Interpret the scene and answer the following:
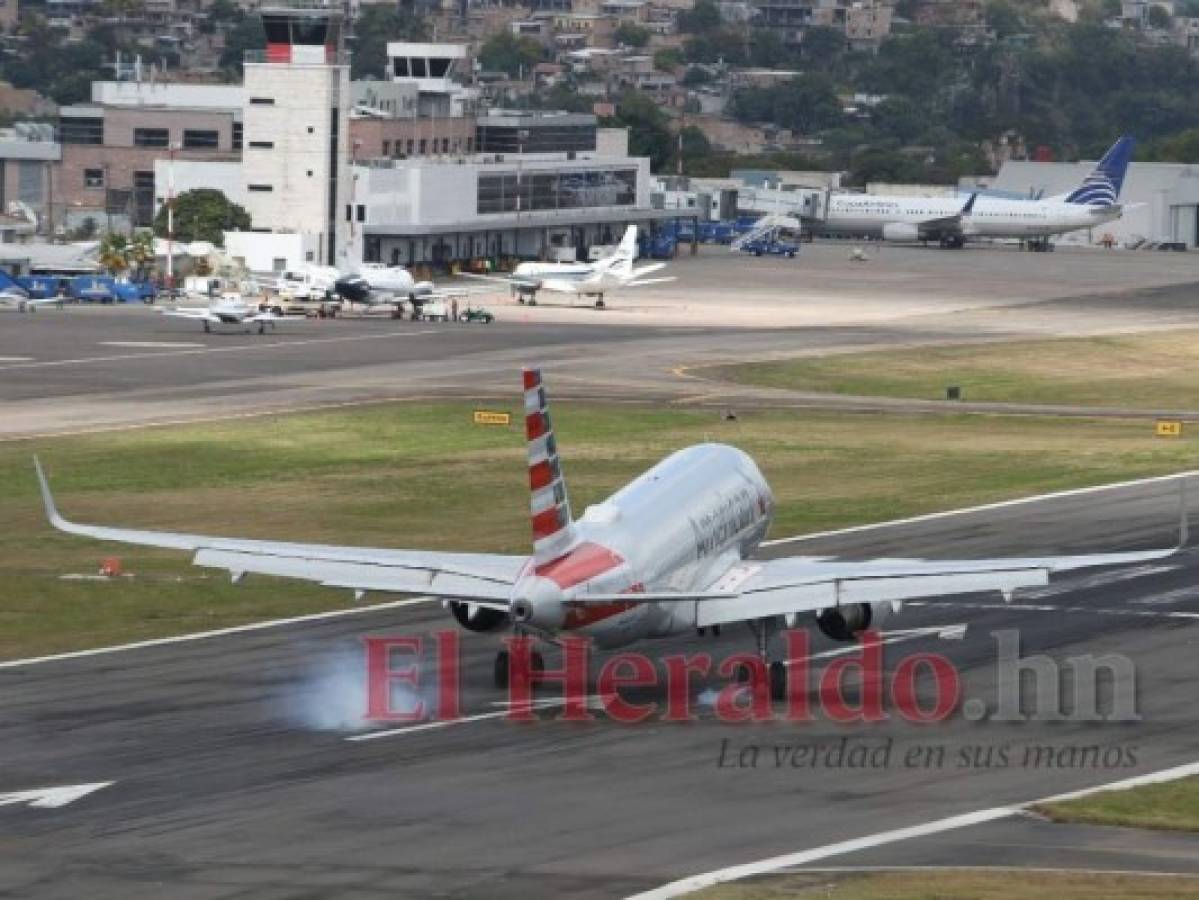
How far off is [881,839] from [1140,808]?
222 inches

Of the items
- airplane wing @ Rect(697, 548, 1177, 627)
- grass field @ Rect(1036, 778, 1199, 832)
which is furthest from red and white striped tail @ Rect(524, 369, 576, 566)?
grass field @ Rect(1036, 778, 1199, 832)

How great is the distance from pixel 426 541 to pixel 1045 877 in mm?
44522

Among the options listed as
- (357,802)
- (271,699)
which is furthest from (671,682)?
(357,802)

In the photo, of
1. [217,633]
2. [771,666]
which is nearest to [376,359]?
[217,633]

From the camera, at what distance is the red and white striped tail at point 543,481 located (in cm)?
5766

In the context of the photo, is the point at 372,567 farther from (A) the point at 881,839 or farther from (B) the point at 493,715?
(A) the point at 881,839

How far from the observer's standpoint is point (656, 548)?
62875 millimetres

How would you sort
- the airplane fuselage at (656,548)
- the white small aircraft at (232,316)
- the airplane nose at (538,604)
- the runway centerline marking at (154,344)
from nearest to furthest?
1. the airplane nose at (538,604)
2. the airplane fuselage at (656,548)
3. the runway centerline marking at (154,344)
4. the white small aircraft at (232,316)

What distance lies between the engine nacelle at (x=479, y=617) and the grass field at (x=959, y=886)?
14894mm

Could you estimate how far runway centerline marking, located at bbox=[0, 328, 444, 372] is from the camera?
15173 centimetres

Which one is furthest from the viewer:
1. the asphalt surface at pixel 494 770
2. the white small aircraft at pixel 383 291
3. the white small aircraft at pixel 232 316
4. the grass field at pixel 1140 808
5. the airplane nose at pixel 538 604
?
the white small aircraft at pixel 383 291

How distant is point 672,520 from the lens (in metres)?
64.7

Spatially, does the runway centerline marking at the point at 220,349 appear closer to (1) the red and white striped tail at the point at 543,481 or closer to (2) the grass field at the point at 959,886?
(1) the red and white striped tail at the point at 543,481

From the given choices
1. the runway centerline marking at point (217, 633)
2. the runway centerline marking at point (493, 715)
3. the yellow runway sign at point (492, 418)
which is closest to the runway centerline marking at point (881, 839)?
the runway centerline marking at point (493, 715)
